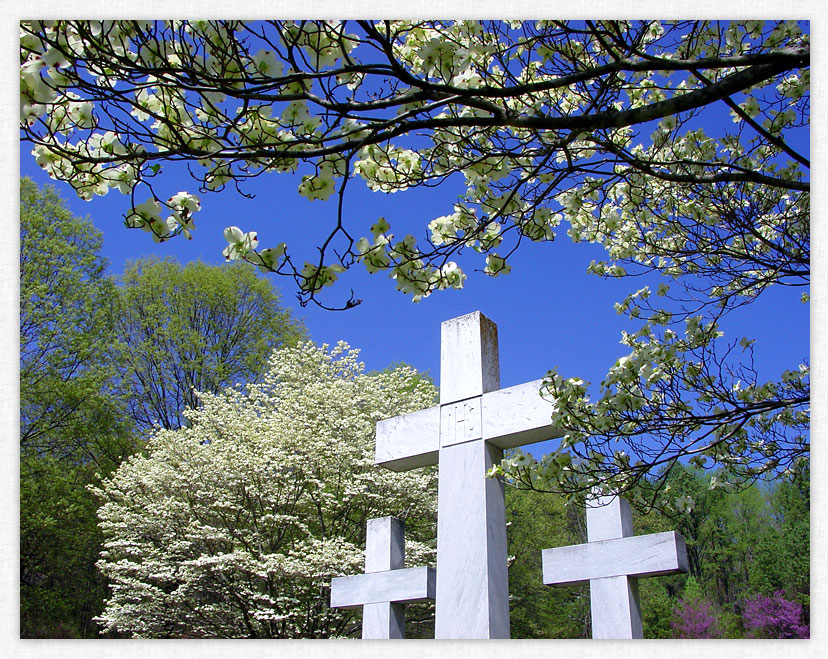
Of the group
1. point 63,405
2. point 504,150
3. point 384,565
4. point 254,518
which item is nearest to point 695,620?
point 254,518

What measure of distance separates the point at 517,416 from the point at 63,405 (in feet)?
15.8

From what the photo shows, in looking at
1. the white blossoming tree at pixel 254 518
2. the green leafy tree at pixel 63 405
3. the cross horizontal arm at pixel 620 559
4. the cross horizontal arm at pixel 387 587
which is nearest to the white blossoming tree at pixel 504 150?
the cross horizontal arm at pixel 620 559

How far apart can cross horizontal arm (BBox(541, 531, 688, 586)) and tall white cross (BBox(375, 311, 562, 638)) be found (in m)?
0.21

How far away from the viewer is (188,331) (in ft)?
23.2

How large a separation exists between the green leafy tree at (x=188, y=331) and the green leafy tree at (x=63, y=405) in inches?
22.5

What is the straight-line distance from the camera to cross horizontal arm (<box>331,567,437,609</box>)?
2.13 meters

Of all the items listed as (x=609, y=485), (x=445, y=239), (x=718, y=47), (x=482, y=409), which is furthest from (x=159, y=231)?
(x=718, y=47)

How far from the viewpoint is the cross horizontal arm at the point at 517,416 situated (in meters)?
1.92

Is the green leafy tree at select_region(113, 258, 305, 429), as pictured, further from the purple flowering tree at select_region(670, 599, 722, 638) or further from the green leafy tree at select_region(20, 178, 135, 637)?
the purple flowering tree at select_region(670, 599, 722, 638)

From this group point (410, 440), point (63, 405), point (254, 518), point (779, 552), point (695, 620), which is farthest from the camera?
point (695, 620)

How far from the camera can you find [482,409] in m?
2.03

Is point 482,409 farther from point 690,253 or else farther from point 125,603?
point 125,603

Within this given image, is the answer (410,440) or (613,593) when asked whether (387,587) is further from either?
(613,593)

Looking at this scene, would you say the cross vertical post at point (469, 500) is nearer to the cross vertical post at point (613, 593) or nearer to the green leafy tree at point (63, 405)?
the cross vertical post at point (613, 593)
